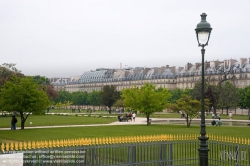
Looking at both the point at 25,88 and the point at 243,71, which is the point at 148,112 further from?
the point at 243,71

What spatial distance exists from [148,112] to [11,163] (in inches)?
1577

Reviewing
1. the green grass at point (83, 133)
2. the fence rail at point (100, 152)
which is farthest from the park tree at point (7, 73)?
the fence rail at point (100, 152)

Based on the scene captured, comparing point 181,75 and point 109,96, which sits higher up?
point 181,75

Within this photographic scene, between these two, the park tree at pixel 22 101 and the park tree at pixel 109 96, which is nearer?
the park tree at pixel 22 101

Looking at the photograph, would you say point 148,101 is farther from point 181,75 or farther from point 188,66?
point 181,75

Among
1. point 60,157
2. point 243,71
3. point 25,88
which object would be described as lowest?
point 60,157

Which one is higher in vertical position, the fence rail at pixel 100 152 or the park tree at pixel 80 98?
the park tree at pixel 80 98

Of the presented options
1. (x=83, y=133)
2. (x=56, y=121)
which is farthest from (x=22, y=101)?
(x=56, y=121)

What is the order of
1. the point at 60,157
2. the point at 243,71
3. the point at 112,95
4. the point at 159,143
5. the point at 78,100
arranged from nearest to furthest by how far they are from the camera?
1. the point at 60,157
2. the point at 159,143
3. the point at 112,95
4. the point at 243,71
5. the point at 78,100

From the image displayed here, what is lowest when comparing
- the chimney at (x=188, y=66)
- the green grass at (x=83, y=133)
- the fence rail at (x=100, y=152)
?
the green grass at (x=83, y=133)

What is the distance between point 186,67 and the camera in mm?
146750

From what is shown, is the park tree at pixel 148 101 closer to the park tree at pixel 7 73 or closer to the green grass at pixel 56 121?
the green grass at pixel 56 121

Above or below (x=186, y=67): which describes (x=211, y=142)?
below

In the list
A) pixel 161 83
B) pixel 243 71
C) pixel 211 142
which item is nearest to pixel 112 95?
pixel 243 71
